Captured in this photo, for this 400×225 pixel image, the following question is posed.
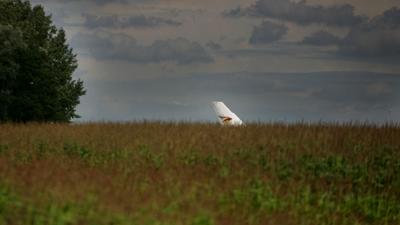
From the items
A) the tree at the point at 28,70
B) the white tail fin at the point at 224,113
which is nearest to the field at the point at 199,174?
the tree at the point at 28,70

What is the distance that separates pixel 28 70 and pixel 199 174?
106 ft

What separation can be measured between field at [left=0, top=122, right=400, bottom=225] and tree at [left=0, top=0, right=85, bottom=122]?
A: 17.6 meters

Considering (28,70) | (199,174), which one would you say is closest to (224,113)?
(28,70)

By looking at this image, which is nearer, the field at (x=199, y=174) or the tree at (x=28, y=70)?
the field at (x=199, y=174)

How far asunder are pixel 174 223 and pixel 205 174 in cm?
704

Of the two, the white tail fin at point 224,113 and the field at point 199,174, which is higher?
the white tail fin at point 224,113

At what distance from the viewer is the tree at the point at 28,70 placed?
47031 millimetres

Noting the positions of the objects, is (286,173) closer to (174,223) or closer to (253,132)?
(253,132)

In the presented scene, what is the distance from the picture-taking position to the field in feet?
44.0

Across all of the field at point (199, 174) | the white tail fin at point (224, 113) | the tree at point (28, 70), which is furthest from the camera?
the white tail fin at point (224, 113)

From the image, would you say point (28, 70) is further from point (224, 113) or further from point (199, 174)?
point (199, 174)

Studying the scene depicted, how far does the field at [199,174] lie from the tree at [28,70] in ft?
57.9

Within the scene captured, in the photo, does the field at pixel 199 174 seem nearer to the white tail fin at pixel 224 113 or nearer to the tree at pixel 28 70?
the tree at pixel 28 70

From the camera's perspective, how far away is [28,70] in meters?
49.2
